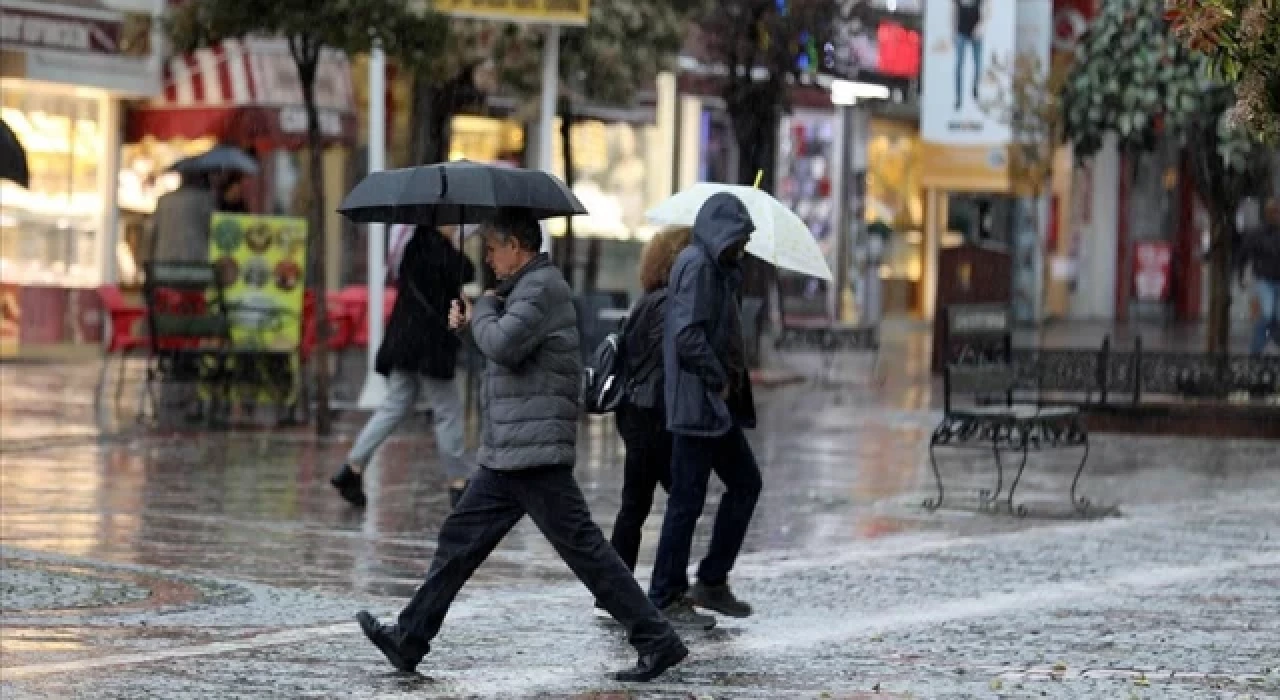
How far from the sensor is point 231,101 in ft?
98.5

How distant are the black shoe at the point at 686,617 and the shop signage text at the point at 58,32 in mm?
16988

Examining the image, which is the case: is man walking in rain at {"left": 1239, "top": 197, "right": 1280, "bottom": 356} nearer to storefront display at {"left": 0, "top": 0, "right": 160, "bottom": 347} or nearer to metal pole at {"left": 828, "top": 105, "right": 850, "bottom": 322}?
storefront display at {"left": 0, "top": 0, "right": 160, "bottom": 347}

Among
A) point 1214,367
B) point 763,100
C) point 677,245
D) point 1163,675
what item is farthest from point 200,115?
point 1163,675

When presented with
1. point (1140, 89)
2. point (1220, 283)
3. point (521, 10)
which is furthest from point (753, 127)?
point (521, 10)

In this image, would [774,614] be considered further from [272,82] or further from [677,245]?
[272,82]

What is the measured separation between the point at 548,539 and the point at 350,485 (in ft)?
19.4

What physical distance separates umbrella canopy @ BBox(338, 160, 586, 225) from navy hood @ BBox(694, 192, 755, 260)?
0.57 meters

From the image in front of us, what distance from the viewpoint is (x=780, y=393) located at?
27938 mm

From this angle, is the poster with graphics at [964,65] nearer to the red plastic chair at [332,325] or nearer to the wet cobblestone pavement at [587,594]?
the red plastic chair at [332,325]

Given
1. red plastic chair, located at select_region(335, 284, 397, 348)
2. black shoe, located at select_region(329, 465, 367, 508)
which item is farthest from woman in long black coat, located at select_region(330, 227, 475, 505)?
red plastic chair, located at select_region(335, 284, 397, 348)

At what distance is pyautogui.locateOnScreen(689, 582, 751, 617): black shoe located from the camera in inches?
463

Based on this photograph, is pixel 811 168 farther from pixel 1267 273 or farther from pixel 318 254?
pixel 318 254

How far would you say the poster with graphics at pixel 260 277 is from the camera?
21.9 m

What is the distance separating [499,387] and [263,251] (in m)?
12.1
